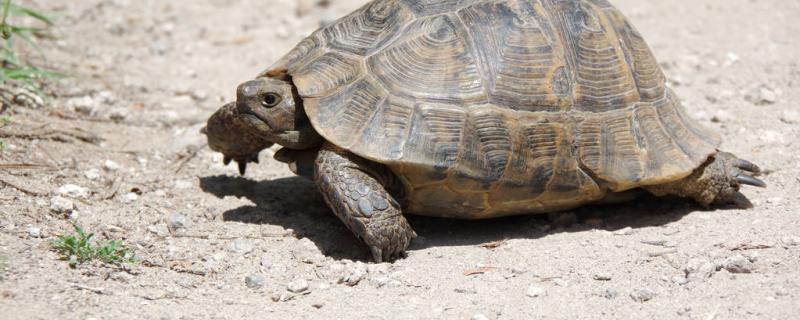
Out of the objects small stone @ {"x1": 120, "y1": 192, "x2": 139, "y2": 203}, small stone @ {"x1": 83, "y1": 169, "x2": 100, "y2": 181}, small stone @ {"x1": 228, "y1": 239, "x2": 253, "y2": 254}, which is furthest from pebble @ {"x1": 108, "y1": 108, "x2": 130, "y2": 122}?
small stone @ {"x1": 228, "y1": 239, "x2": 253, "y2": 254}

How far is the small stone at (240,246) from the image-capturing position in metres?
4.74

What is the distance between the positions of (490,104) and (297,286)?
4.86 ft

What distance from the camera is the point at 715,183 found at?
5.30m

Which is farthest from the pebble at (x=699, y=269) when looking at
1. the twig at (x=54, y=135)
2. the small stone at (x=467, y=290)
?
the twig at (x=54, y=135)

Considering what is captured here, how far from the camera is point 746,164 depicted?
5512mm

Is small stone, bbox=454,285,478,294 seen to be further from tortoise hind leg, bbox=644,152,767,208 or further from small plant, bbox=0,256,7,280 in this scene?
small plant, bbox=0,256,7,280

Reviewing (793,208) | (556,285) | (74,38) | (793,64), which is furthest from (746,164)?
(74,38)

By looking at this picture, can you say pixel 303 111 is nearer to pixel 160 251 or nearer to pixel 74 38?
pixel 160 251

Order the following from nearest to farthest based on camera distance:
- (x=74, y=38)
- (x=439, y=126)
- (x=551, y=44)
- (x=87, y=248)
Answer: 1. (x=87, y=248)
2. (x=439, y=126)
3. (x=551, y=44)
4. (x=74, y=38)

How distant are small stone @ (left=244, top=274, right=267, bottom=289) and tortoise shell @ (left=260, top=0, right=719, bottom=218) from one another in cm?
85

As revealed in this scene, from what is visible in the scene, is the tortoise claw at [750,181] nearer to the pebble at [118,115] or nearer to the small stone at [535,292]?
the small stone at [535,292]

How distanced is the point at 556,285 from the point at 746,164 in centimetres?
200

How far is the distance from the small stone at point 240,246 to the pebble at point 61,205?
99 cm

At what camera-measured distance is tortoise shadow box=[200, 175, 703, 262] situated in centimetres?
507
